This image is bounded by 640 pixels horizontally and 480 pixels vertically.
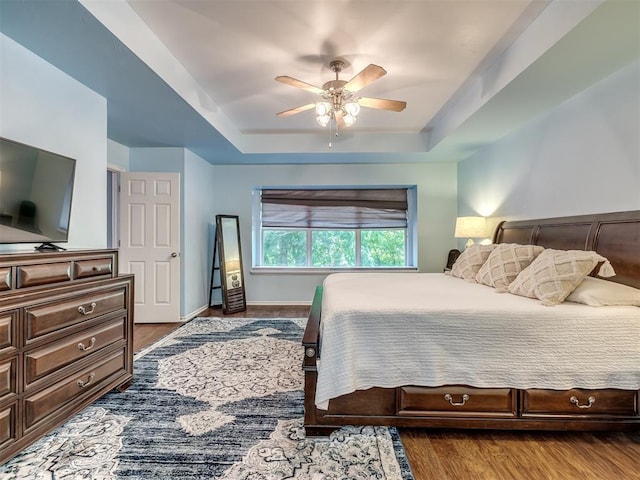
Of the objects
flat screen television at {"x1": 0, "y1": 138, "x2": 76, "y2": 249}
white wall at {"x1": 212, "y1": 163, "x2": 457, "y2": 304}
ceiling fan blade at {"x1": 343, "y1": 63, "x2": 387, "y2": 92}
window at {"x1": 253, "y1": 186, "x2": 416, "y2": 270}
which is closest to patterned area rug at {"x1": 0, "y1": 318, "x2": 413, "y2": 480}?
flat screen television at {"x1": 0, "y1": 138, "x2": 76, "y2": 249}

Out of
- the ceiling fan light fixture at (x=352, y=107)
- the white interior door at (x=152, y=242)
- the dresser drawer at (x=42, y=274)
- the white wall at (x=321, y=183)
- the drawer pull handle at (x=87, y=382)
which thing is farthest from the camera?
the white wall at (x=321, y=183)

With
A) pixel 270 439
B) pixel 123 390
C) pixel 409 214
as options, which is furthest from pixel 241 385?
pixel 409 214

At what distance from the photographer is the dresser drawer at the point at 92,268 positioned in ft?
6.41

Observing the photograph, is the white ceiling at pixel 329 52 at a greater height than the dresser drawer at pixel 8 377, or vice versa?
the white ceiling at pixel 329 52

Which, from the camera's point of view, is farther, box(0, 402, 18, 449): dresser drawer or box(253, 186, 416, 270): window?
box(253, 186, 416, 270): window

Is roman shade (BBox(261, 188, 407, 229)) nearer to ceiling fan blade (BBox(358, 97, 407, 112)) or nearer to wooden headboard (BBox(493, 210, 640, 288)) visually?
wooden headboard (BBox(493, 210, 640, 288))

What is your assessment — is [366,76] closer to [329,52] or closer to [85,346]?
[329,52]

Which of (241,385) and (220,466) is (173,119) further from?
(220,466)

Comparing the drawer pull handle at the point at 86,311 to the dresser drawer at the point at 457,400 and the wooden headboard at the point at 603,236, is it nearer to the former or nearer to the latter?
the dresser drawer at the point at 457,400

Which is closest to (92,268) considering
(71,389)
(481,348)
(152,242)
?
(71,389)

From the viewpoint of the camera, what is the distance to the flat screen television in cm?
178

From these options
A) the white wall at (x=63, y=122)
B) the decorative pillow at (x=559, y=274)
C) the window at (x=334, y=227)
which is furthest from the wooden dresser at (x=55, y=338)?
the window at (x=334, y=227)

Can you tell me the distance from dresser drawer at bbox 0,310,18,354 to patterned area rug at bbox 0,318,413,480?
61 centimetres

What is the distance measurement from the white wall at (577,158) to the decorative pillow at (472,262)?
2.08 ft
